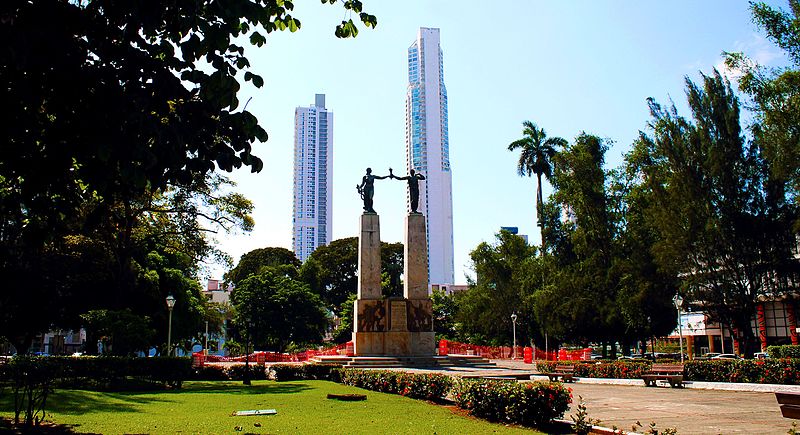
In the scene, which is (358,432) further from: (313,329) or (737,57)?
(313,329)

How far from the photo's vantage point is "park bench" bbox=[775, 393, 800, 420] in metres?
7.43

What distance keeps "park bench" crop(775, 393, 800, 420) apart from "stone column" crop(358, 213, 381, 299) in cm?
2470

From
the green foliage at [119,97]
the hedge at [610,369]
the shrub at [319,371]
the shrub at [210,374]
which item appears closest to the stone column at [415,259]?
the shrub at [319,371]

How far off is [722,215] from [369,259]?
55.1ft

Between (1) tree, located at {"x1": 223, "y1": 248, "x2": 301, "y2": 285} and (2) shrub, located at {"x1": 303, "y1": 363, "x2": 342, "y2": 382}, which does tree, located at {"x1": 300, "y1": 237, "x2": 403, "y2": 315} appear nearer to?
(1) tree, located at {"x1": 223, "y1": 248, "x2": 301, "y2": 285}

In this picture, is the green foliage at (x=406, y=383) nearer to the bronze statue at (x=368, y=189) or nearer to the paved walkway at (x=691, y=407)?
the paved walkway at (x=691, y=407)

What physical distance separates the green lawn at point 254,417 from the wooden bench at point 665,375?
25.5ft

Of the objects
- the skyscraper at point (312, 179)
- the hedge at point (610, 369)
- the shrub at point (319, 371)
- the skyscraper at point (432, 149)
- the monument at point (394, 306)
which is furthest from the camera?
the skyscraper at point (432, 149)

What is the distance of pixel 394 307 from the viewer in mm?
31406

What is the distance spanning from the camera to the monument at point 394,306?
101ft

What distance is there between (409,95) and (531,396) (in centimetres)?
12905

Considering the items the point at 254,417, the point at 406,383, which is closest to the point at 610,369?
the point at 406,383

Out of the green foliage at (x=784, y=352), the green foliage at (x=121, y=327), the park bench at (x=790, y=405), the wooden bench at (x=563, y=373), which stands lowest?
the wooden bench at (x=563, y=373)

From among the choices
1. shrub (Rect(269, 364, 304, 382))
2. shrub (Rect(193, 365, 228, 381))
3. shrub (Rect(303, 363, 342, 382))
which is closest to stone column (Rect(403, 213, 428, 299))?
shrub (Rect(303, 363, 342, 382))
